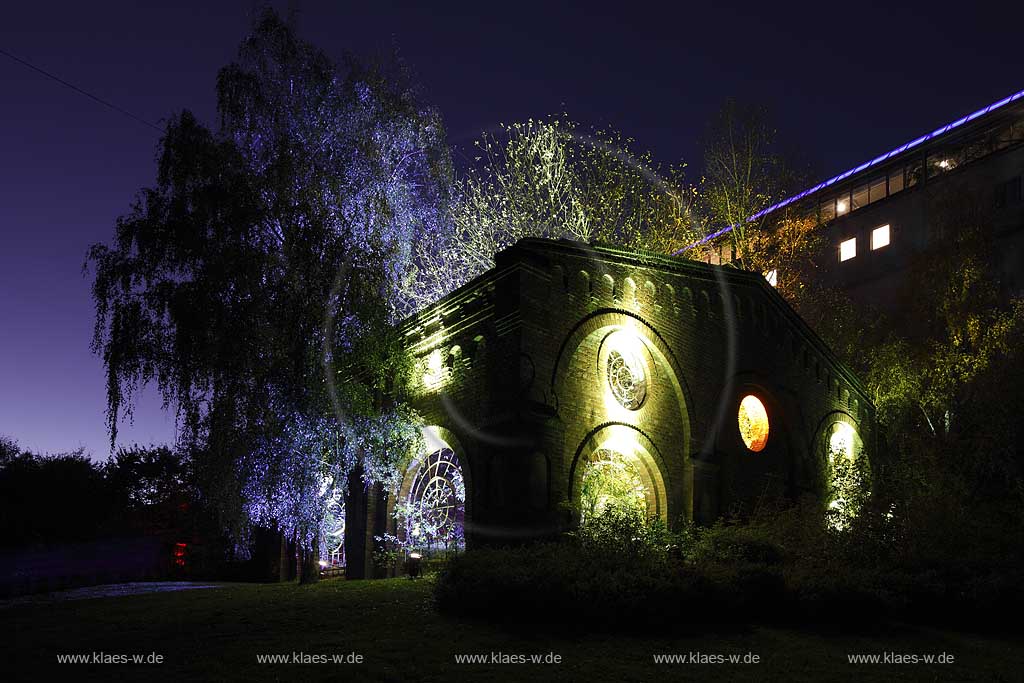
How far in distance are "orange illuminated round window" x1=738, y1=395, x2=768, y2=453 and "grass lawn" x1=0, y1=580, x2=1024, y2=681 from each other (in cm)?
915

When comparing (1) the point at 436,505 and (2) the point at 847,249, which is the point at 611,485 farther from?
(2) the point at 847,249

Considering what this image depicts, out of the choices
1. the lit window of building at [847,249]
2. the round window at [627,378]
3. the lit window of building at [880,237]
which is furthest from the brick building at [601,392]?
the lit window of building at [847,249]

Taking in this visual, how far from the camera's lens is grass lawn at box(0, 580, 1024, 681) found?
9.55 meters

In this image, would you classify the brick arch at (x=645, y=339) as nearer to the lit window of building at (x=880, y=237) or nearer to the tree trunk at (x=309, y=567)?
the tree trunk at (x=309, y=567)

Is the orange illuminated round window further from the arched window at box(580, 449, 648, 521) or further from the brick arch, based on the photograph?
the arched window at box(580, 449, 648, 521)

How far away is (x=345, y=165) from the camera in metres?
20.7

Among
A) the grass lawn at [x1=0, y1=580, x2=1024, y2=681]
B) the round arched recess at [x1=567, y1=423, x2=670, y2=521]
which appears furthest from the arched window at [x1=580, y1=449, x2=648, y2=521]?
the grass lawn at [x1=0, y1=580, x2=1024, y2=681]

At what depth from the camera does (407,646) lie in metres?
10.6

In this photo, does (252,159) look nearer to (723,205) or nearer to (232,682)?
(232,682)

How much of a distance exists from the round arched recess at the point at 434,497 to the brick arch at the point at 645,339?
3.00 m

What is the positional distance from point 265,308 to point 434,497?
6457 mm

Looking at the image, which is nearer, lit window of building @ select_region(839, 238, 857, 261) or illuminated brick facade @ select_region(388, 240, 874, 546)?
illuminated brick facade @ select_region(388, 240, 874, 546)

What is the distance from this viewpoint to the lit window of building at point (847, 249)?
43281 mm

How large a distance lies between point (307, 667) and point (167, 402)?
30.6 feet
